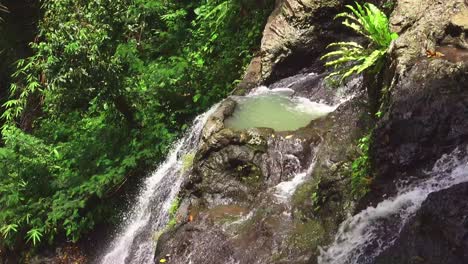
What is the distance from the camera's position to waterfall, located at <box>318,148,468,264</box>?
4395 millimetres

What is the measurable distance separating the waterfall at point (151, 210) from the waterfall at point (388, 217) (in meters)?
3.24

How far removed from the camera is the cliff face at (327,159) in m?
4.95

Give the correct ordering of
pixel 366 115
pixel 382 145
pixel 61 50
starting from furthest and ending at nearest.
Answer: pixel 61 50 → pixel 366 115 → pixel 382 145

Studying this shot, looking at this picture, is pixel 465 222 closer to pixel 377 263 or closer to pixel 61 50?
pixel 377 263

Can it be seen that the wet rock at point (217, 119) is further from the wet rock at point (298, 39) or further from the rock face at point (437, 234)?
the rock face at point (437, 234)

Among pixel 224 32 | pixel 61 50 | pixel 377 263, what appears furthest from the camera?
pixel 224 32

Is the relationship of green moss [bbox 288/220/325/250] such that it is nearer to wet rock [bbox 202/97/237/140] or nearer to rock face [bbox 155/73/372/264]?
rock face [bbox 155/73/372/264]

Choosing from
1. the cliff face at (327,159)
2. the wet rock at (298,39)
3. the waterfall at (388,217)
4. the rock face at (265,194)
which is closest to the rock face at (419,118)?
the cliff face at (327,159)

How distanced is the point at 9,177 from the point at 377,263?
774cm

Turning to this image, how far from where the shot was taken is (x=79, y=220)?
8.78 meters

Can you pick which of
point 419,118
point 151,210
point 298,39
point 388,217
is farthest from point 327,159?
point 298,39

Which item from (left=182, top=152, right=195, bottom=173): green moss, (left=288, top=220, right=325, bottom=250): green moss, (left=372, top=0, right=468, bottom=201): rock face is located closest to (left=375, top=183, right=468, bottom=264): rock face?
(left=372, top=0, right=468, bottom=201): rock face

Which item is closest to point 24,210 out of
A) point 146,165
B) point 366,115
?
point 146,165

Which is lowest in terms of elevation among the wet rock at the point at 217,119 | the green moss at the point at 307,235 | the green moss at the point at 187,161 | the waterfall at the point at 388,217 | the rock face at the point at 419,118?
the green moss at the point at 307,235
